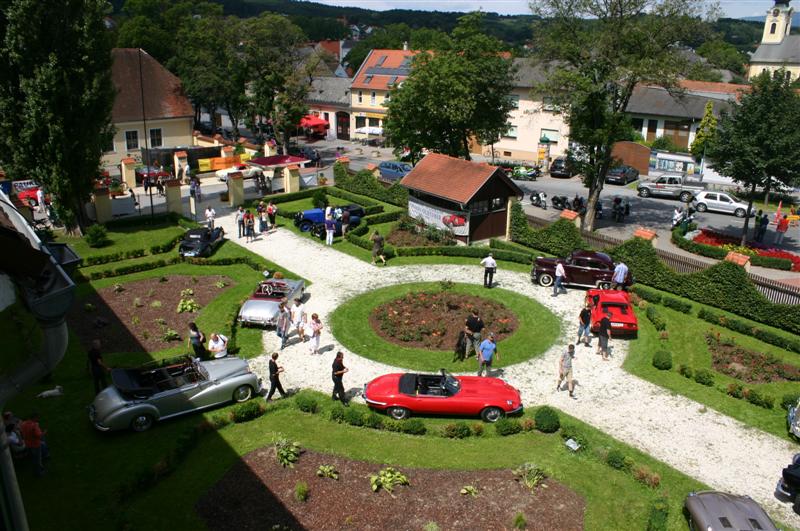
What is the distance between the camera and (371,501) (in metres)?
13.9

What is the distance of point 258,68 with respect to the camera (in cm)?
5347

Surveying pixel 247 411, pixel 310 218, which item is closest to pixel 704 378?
pixel 247 411

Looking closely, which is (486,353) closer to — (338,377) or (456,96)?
(338,377)

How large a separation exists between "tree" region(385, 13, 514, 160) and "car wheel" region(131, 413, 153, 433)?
2889 centimetres

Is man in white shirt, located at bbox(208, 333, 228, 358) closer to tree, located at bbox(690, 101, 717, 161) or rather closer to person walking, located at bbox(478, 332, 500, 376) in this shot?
person walking, located at bbox(478, 332, 500, 376)

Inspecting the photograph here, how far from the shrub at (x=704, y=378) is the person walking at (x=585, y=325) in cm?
368

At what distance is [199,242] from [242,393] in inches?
597

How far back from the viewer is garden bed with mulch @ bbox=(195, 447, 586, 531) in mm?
13289

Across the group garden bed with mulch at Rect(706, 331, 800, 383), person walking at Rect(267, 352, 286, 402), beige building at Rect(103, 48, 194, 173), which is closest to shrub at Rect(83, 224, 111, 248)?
person walking at Rect(267, 352, 286, 402)

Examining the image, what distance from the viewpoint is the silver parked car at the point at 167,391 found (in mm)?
16047

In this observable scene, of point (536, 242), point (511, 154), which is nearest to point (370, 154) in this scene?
point (511, 154)

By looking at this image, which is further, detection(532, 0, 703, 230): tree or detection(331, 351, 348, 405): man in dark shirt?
detection(532, 0, 703, 230): tree

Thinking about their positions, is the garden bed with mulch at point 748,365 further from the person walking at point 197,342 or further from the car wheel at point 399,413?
the person walking at point 197,342

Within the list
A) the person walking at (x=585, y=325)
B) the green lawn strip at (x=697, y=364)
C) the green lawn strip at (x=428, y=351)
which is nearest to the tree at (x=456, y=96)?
the green lawn strip at (x=428, y=351)
